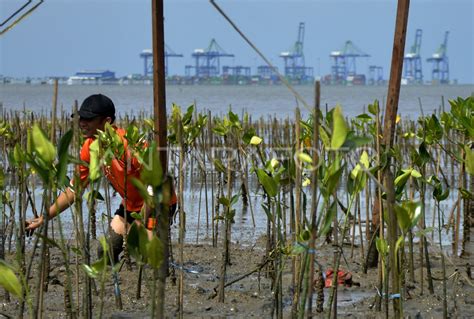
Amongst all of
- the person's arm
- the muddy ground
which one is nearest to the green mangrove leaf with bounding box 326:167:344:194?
the muddy ground

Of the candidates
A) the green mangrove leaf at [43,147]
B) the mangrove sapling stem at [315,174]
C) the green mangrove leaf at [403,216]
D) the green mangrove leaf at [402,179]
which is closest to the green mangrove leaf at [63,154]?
the green mangrove leaf at [43,147]

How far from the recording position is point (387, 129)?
4.71 m

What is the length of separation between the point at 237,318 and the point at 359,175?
1.37 m

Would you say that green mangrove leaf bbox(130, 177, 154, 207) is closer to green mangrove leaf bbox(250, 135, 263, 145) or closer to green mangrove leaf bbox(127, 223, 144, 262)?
green mangrove leaf bbox(127, 223, 144, 262)

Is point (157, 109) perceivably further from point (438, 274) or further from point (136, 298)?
point (438, 274)

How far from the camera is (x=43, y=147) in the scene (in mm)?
2506

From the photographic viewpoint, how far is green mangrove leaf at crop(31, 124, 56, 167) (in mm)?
2443

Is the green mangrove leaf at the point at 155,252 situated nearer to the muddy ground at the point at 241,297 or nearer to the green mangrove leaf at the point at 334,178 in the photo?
the green mangrove leaf at the point at 334,178

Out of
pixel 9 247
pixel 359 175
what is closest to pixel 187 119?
pixel 9 247

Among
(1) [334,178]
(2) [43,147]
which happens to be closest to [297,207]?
(1) [334,178]

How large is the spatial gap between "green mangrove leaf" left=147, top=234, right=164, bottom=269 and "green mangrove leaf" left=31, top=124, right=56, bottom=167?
448 millimetres

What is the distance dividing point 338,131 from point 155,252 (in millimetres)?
573

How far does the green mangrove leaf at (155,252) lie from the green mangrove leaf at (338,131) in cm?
52

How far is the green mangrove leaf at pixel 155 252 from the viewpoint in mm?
2248
